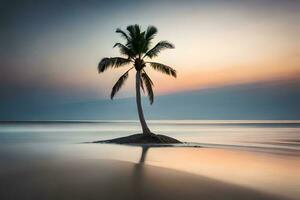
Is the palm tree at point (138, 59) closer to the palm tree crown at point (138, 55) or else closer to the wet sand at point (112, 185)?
the palm tree crown at point (138, 55)

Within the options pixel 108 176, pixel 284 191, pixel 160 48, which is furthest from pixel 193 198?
pixel 160 48

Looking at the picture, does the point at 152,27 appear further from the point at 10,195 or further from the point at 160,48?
the point at 10,195

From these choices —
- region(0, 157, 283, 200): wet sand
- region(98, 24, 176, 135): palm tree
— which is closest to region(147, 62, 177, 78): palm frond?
region(98, 24, 176, 135): palm tree

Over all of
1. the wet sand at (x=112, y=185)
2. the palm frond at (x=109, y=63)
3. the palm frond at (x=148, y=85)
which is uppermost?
the palm frond at (x=109, y=63)

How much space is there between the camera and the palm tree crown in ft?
76.3

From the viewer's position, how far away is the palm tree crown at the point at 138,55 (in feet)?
76.3

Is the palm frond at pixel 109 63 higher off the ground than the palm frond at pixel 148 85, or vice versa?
the palm frond at pixel 109 63

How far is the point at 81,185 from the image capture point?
7922 mm

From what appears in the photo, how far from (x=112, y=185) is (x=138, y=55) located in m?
16.3

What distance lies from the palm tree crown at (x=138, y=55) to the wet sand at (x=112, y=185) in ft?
42.0

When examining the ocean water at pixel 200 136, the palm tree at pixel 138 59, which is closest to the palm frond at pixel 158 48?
the palm tree at pixel 138 59

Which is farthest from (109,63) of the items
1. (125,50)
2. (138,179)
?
(138,179)

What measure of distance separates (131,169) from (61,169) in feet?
6.94

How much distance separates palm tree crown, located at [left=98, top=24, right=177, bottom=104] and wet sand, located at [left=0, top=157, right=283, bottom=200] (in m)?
12.8
